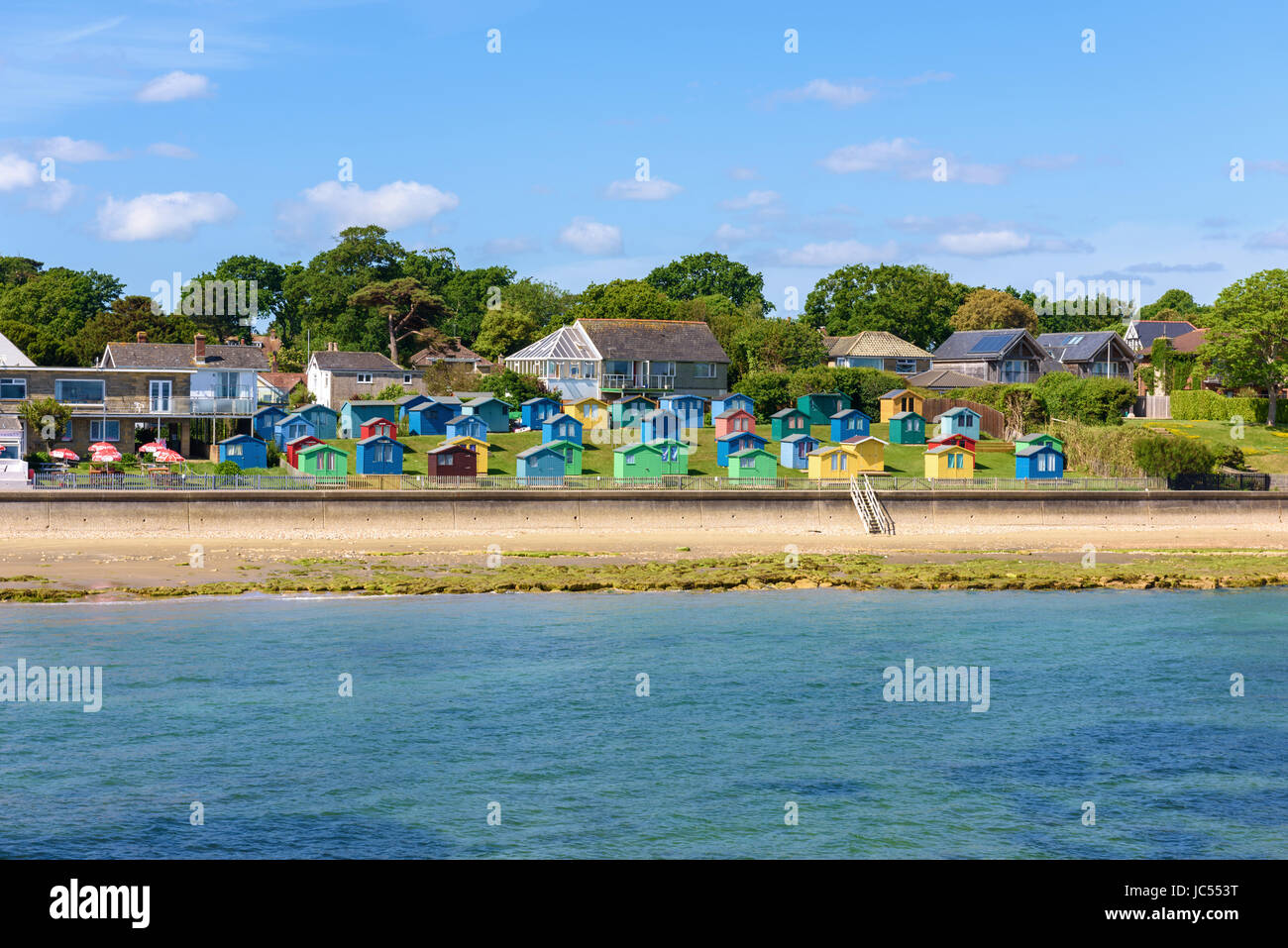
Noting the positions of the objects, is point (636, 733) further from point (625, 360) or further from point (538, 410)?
point (625, 360)

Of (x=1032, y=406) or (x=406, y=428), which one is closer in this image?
(x=406, y=428)

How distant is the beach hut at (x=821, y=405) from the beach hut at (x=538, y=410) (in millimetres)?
17159

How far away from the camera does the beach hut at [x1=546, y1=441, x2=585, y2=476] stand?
65.7m

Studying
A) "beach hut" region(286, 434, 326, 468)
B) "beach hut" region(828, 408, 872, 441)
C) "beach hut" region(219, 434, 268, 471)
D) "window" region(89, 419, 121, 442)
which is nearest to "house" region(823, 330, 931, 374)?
"beach hut" region(828, 408, 872, 441)

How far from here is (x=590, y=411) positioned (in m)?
87.1

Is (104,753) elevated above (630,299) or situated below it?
below

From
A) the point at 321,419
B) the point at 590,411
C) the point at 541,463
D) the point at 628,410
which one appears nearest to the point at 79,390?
the point at 321,419

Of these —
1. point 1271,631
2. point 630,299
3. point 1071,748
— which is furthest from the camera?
point 630,299

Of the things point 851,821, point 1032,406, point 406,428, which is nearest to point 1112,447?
point 1032,406

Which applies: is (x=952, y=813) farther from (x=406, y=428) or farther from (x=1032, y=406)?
(x=1032, y=406)

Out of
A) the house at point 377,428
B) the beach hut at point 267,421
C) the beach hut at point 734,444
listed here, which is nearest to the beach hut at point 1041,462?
the beach hut at point 734,444

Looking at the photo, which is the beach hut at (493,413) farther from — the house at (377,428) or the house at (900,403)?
the house at (900,403)

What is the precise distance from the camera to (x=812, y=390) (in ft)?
300
